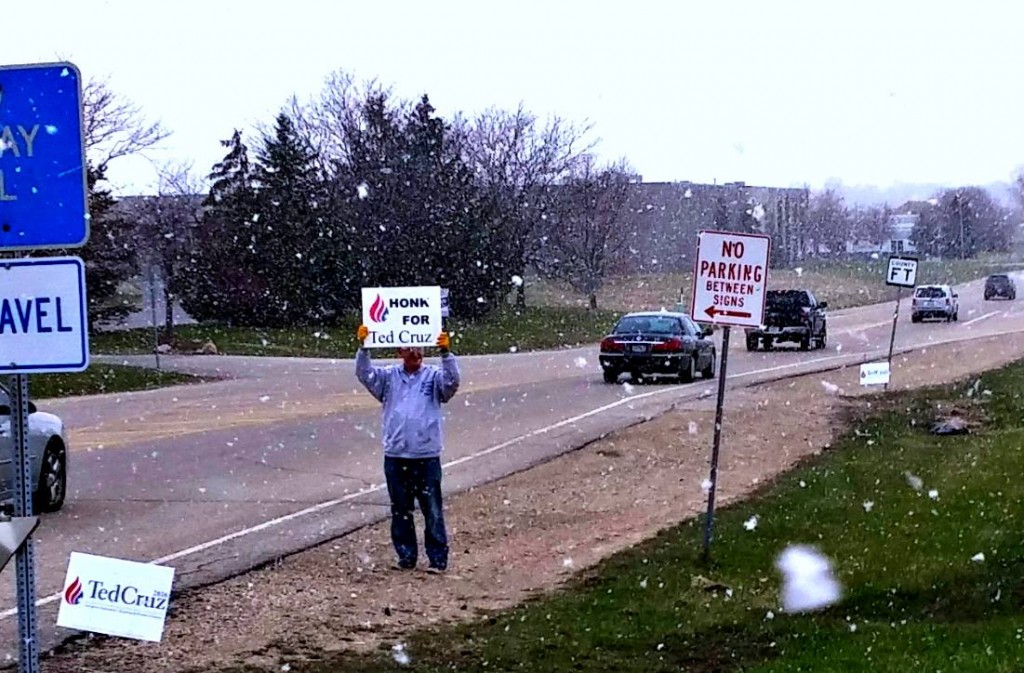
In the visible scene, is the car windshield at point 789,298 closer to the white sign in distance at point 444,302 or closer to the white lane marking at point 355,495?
the white lane marking at point 355,495

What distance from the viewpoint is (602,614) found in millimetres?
8070

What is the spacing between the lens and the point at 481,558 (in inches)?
400

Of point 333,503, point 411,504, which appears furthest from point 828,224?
point 411,504

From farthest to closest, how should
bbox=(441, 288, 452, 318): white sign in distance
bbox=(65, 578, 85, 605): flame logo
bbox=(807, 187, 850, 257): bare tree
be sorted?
bbox=(807, 187, 850, 257): bare tree → bbox=(441, 288, 452, 318): white sign in distance → bbox=(65, 578, 85, 605): flame logo

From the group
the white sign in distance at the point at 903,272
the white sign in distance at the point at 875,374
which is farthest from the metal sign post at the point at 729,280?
the white sign in distance at the point at 903,272

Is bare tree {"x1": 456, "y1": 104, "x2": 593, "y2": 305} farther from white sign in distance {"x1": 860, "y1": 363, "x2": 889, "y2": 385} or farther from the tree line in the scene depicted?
white sign in distance {"x1": 860, "y1": 363, "x2": 889, "y2": 385}

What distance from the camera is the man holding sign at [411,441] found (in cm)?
953

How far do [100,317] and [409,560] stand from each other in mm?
41142

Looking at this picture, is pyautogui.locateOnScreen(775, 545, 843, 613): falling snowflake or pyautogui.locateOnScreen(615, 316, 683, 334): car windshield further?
pyautogui.locateOnScreen(615, 316, 683, 334): car windshield

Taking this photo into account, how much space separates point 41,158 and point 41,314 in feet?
1.85

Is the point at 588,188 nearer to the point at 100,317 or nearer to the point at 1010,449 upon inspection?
the point at 100,317

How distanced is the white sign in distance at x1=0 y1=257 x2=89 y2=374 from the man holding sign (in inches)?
187

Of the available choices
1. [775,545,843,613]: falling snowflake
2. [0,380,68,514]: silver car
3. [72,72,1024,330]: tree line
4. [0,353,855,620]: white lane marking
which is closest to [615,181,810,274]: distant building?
[72,72,1024,330]: tree line

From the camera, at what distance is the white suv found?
56781 millimetres
